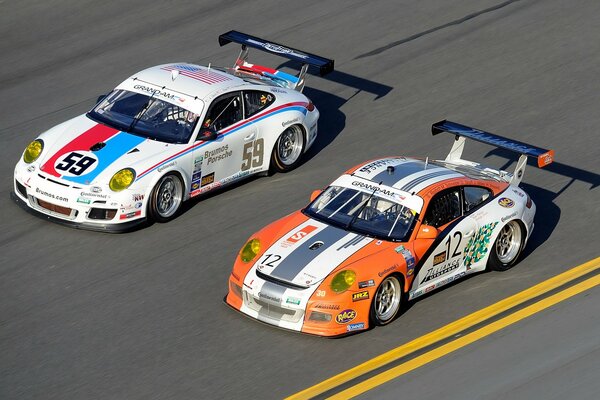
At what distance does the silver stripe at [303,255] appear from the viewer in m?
12.1

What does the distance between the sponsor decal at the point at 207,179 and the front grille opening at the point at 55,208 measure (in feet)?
5.98

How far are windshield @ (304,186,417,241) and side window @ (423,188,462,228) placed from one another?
9.1 inches

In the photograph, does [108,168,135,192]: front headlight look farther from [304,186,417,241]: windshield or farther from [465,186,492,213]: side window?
[465,186,492,213]: side window

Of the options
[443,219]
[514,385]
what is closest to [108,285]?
[443,219]

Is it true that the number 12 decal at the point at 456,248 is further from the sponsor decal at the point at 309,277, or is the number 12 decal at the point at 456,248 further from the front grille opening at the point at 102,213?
the front grille opening at the point at 102,213

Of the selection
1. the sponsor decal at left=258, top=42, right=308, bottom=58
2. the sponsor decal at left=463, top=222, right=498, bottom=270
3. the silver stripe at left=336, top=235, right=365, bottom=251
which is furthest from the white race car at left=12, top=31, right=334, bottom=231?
the sponsor decal at left=463, top=222, right=498, bottom=270

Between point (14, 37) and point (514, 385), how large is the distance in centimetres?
1251

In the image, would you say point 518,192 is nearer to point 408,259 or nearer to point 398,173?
point 398,173

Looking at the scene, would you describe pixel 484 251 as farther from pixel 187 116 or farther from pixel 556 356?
Result: pixel 187 116

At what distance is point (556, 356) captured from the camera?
1163 cm

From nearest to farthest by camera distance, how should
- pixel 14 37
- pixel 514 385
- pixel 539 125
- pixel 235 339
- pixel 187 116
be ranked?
pixel 514 385 → pixel 235 339 → pixel 187 116 → pixel 539 125 → pixel 14 37

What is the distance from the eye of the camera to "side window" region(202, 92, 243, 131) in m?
15.4

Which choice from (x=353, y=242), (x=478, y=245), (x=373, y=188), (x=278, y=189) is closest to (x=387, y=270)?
(x=353, y=242)

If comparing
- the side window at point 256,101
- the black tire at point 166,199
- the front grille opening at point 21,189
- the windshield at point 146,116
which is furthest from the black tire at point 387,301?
the front grille opening at point 21,189
